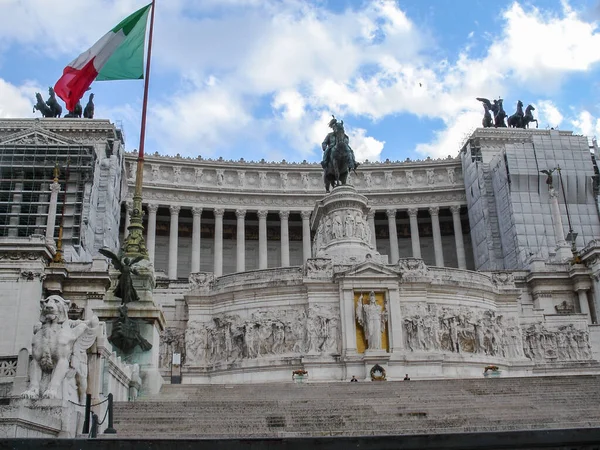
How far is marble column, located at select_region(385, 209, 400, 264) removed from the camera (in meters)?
65.1

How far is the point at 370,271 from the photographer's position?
3047 centimetres

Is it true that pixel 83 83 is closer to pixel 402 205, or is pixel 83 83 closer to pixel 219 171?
pixel 219 171

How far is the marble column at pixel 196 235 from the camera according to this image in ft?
203

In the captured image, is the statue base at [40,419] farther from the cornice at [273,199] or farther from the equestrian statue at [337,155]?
the cornice at [273,199]

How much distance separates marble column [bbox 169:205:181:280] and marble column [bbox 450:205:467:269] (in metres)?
26.8

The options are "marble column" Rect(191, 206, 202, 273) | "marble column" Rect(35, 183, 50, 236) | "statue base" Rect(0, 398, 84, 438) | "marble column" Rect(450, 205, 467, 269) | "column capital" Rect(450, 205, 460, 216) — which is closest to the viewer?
"statue base" Rect(0, 398, 84, 438)

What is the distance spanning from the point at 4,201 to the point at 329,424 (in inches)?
1946

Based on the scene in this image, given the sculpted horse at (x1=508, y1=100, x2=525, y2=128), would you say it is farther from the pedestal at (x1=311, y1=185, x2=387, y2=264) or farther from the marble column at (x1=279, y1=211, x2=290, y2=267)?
the pedestal at (x1=311, y1=185, x2=387, y2=264)

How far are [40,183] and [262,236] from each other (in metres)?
20.6

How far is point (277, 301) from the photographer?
101ft

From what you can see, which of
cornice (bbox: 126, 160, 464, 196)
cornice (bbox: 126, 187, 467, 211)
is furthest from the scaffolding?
cornice (bbox: 126, 160, 464, 196)

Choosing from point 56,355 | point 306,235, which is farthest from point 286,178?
point 56,355

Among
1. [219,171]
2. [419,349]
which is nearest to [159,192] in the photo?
[219,171]

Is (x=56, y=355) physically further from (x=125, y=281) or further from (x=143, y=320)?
(x=143, y=320)
